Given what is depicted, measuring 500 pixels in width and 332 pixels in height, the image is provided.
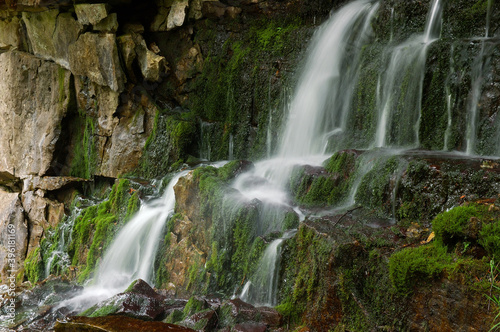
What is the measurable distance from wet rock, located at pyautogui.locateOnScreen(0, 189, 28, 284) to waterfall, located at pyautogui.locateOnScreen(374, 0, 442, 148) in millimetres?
11282

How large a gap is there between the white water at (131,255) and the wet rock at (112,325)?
2.28 m

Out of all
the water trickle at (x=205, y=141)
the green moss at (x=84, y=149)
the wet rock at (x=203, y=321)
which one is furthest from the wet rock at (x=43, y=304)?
the green moss at (x=84, y=149)

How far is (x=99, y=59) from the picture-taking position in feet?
41.7

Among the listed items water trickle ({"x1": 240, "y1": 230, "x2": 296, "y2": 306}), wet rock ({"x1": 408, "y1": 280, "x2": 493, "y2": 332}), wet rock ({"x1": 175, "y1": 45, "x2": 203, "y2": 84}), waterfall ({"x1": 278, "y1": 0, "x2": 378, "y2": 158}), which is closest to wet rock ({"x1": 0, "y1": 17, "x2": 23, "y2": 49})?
wet rock ({"x1": 175, "y1": 45, "x2": 203, "y2": 84})

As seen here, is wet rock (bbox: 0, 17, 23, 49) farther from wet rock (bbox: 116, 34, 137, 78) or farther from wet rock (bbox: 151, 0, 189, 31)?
wet rock (bbox: 151, 0, 189, 31)

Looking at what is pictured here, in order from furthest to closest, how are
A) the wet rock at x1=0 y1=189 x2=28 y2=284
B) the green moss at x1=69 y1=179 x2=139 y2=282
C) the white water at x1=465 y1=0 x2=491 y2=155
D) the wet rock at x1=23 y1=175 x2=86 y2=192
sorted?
the wet rock at x1=0 y1=189 x2=28 y2=284 → the wet rock at x1=23 y1=175 x2=86 y2=192 → the green moss at x1=69 y1=179 x2=139 y2=282 → the white water at x1=465 y1=0 x2=491 y2=155

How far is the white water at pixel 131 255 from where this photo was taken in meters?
8.31

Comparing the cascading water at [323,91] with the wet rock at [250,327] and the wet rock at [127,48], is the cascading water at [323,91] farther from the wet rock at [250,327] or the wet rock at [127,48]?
the wet rock at [127,48]

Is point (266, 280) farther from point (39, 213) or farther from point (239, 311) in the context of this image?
point (39, 213)

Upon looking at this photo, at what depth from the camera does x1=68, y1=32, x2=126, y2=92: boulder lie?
12.5 meters

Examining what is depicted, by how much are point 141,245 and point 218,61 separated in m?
6.30

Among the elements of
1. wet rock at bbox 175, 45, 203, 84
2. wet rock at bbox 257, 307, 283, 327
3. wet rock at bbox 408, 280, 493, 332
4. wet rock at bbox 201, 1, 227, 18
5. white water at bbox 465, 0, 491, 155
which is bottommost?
wet rock at bbox 257, 307, 283, 327

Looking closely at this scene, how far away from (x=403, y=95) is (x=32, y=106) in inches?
470

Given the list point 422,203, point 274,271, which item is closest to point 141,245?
point 274,271
